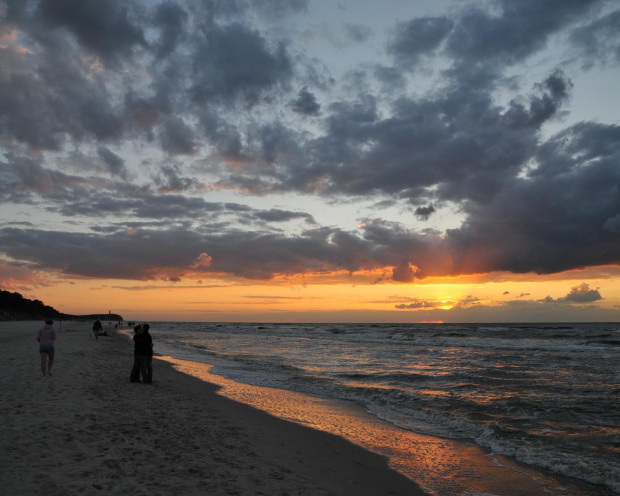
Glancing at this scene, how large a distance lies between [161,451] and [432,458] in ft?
18.8

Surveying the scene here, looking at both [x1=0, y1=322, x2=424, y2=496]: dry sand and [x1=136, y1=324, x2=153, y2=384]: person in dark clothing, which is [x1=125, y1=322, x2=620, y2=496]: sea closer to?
[x1=0, y1=322, x2=424, y2=496]: dry sand

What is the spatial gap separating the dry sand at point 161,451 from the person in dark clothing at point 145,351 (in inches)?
97.2

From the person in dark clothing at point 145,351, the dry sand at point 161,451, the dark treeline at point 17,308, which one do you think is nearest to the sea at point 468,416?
the dry sand at point 161,451

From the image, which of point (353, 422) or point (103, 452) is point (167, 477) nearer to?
point (103, 452)

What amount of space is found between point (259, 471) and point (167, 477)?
62.8 inches

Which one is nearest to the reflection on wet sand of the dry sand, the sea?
the sea

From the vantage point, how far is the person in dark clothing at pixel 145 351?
15.5 metres

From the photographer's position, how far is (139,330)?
1560 cm

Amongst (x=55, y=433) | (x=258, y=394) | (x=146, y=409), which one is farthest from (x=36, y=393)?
(x=258, y=394)

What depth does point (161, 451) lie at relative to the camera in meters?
7.59

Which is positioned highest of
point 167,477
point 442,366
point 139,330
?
point 139,330

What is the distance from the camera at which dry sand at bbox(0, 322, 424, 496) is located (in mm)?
6086

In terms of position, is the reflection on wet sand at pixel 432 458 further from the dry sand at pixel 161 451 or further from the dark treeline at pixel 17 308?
the dark treeline at pixel 17 308

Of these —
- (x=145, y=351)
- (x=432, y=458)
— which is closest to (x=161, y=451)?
(x=432, y=458)
